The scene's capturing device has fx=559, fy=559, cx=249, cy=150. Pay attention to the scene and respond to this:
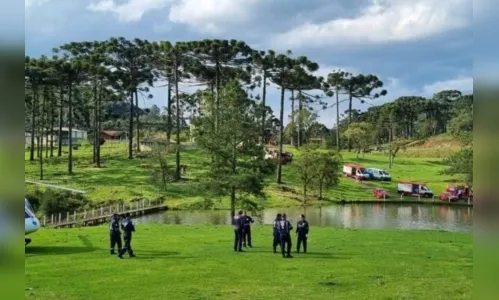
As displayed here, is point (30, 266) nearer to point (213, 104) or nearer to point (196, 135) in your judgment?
point (196, 135)

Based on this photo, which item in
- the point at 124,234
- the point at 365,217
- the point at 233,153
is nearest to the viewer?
the point at 124,234

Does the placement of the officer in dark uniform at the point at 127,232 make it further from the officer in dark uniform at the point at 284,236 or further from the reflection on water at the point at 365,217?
the reflection on water at the point at 365,217

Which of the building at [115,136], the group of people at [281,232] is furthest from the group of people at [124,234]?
the building at [115,136]

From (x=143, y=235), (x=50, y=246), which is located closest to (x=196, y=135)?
(x=143, y=235)

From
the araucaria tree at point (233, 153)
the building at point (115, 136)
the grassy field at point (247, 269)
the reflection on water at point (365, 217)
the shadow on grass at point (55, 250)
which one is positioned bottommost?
the reflection on water at point (365, 217)

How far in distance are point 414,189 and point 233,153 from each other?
33.2 metres

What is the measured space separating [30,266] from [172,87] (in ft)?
190

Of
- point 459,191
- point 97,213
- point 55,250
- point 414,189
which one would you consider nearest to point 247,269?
point 55,250

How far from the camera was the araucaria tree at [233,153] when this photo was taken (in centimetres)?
3747

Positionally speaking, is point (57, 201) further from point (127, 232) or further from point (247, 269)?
point (247, 269)

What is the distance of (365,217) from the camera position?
4781cm

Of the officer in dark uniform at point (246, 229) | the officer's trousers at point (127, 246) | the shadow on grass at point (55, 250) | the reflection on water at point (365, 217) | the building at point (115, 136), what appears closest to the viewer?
the officer's trousers at point (127, 246)

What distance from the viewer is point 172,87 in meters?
75.5

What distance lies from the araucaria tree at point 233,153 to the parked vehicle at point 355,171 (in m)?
35.2
